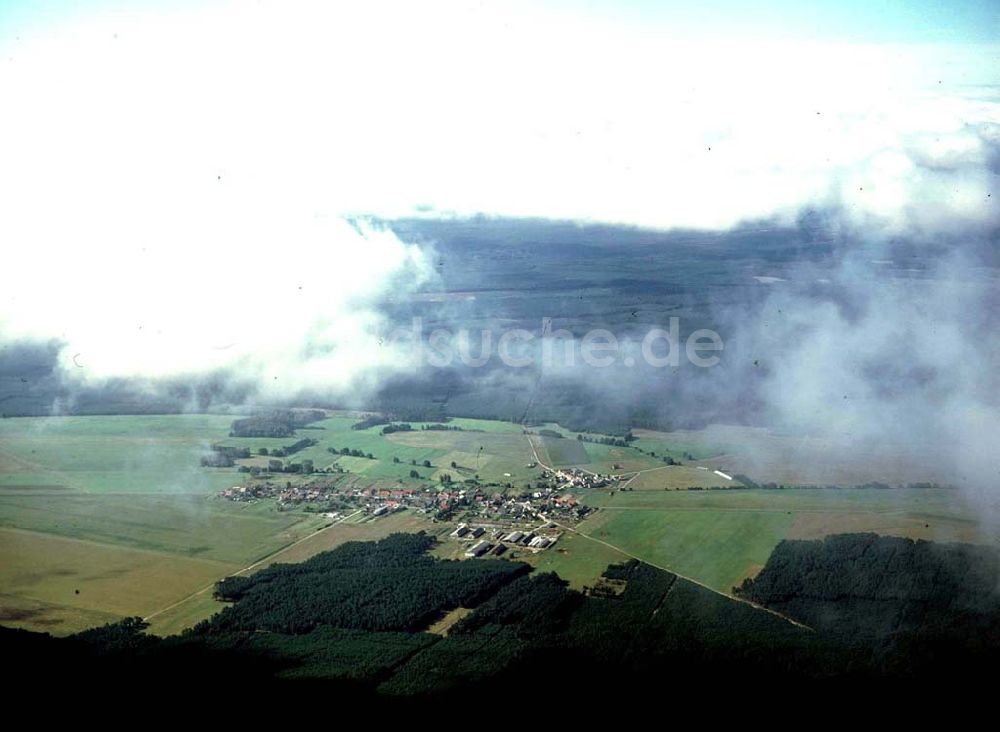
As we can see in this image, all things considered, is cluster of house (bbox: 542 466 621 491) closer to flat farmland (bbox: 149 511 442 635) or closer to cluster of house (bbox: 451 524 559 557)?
cluster of house (bbox: 451 524 559 557)

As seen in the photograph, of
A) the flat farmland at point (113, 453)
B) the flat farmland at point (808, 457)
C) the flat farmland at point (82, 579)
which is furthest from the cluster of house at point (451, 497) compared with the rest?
the flat farmland at point (82, 579)

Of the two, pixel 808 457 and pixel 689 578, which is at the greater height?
pixel 808 457

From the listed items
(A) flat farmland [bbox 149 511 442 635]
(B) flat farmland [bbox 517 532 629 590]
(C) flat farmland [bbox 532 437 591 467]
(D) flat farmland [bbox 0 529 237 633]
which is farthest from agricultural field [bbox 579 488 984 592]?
(D) flat farmland [bbox 0 529 237 633]

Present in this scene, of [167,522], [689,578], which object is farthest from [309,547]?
[689,578]

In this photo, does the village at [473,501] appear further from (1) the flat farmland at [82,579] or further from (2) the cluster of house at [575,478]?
(1) the flat farmland at [82,579]

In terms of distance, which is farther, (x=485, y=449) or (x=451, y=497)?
(x=485, y=449)

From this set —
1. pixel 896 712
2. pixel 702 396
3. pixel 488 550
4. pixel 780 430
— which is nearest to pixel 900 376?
pixel 780 430

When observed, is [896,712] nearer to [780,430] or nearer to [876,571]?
[876,571]

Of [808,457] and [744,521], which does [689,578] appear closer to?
[744,521]
